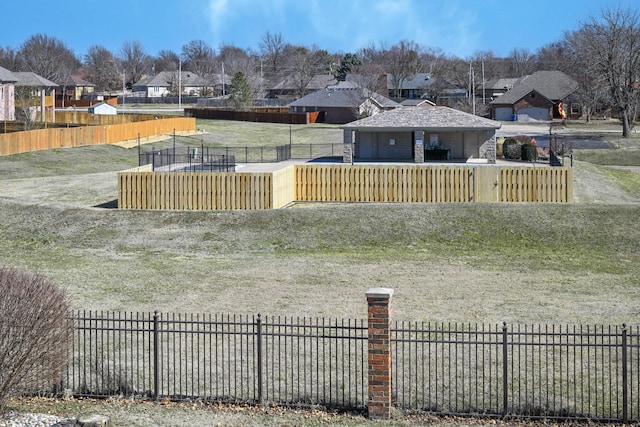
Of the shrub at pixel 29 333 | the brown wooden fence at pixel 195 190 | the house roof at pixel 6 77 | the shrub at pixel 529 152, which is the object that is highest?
the house roof at pixel 6 77

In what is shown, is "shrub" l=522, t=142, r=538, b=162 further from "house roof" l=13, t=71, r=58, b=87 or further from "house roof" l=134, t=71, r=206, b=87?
"house roof" l=134, t=71, r=206, b=87

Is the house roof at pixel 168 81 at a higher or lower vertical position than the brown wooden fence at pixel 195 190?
higher

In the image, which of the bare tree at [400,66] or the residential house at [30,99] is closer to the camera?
the residential house at [30,99]

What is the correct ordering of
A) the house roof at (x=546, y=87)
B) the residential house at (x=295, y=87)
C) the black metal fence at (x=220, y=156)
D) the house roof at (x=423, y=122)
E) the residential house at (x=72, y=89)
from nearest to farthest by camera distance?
the black metal fence at (x=220, y=156) < the house roof at (x=423, y=122) < the house roof at (x=546, y=87) < the residential house at (x=295, y=87) < the residential house at (x=72, y=89)

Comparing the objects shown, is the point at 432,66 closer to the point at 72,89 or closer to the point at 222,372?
the point at 72,89

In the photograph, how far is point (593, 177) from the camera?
163 feet

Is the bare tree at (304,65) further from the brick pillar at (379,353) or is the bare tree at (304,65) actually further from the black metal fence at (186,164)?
the brick pillar at (379,353)

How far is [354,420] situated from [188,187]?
2310 cm

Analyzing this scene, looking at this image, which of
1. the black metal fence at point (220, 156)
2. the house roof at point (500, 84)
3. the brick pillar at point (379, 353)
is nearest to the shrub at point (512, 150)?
the black metal fence at point (220, 156)

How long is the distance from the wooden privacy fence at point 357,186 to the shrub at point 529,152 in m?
15.9

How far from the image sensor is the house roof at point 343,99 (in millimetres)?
96812

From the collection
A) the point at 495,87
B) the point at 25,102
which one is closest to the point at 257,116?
the point at 25,102

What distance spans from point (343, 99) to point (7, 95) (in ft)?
109

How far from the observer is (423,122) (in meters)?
52.4
